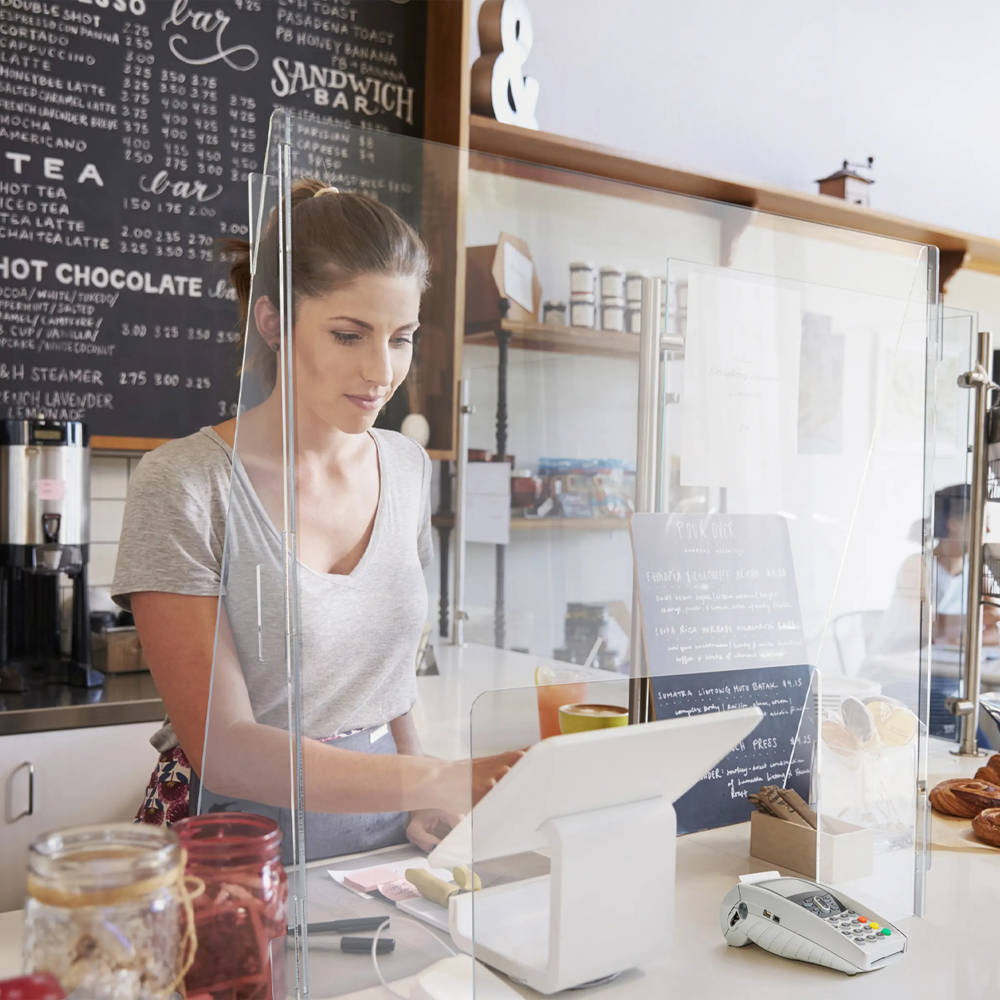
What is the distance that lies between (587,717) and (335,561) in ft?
0.81

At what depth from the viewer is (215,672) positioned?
852 millimetres

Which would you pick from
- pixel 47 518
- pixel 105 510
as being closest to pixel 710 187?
pixel 105 510

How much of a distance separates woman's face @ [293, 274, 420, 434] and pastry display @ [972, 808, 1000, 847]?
0.92 meters

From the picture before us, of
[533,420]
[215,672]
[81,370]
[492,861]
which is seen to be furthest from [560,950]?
[81,370]

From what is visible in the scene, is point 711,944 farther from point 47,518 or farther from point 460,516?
point 47,518

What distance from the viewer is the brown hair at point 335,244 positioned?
801mm

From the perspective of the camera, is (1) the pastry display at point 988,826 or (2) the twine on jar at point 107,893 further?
(1) the pastry display at point 988,826

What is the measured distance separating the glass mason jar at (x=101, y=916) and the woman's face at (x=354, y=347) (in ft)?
1.18

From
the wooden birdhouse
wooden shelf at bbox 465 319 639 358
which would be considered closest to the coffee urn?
wooden shelf at bbox 465 319 639 358

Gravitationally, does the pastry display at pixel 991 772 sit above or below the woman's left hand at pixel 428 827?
below

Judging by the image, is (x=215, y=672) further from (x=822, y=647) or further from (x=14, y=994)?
(x=822, y=647)

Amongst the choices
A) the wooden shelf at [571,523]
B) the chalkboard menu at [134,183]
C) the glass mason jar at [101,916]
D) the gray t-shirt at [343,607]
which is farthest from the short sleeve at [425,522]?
the chalkboard menu at [134,183]

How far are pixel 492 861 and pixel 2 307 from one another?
189 centimetres

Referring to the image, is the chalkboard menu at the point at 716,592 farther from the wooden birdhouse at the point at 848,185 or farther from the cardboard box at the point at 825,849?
the wooden birdhouse at the point at 848,185
